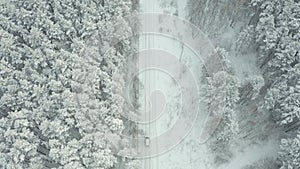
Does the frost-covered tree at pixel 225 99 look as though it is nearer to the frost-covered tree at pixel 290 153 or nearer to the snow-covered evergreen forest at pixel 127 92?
the snow-covered evergreen forest at pixel 127 92

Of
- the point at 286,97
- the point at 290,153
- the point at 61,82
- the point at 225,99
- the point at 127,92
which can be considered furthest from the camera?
the point at 127,92

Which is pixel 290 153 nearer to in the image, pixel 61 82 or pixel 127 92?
pixel 127 92

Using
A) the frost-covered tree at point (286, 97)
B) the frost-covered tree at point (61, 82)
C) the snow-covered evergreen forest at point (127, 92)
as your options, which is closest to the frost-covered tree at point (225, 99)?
the snow-covered evergreen forest at point (127, 92)

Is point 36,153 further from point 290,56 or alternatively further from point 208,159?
point 290,56

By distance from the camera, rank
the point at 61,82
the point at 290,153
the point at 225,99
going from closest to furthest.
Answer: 1. the point at 290,153
2. the point at 225,99
3. the point at 61,82

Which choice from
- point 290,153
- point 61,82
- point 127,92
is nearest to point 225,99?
point 290,153

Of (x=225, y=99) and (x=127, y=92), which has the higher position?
(x=127, y=92)

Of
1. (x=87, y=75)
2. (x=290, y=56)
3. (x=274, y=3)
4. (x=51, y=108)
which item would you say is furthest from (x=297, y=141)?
(x=51, y=108)

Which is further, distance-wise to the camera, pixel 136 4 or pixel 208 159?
pixel 136 4

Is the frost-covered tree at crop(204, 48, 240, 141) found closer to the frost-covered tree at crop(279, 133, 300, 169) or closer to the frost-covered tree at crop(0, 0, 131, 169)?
the frost-covered tree at crop(279, 133, 300, 169)
